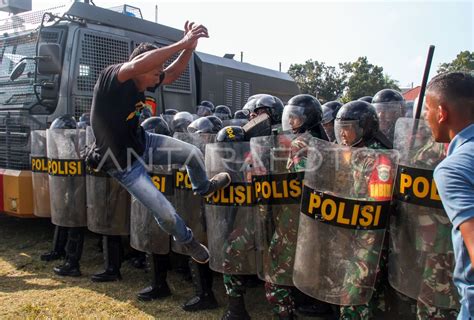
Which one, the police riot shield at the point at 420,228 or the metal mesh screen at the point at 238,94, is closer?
the police riot shield at the point at 420,228

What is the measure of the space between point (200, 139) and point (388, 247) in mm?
1968

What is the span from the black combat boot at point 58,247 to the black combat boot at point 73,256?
1.49 feet

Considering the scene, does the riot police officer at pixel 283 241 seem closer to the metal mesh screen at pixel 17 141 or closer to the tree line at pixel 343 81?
the metal mesh screen at pixel 17 141

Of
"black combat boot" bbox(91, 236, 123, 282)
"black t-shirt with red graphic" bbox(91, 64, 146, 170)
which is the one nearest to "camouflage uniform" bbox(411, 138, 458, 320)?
"black t-shirt with red graphic" bbox(91, 64, 146, 170)

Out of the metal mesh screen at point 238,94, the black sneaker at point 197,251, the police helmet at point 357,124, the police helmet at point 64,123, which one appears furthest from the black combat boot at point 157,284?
the metal mesh screen at point 238,94

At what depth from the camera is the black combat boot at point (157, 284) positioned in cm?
421

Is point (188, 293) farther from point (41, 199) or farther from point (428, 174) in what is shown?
point (428, 174)

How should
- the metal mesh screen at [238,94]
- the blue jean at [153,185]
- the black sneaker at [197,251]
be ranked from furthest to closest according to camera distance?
the metal mesh screen at [238,94] → the black sneaker at [197,251] → the blue jean at [153,185]

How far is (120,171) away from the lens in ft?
11.5

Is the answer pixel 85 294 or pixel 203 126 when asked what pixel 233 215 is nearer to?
pixel 203 126

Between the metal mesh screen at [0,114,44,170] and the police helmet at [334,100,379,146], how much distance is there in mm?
4027

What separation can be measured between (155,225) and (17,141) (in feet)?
9.00

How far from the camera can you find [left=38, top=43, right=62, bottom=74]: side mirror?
5363 mm

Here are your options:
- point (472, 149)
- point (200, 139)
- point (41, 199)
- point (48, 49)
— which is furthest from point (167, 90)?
point (472, 149)
